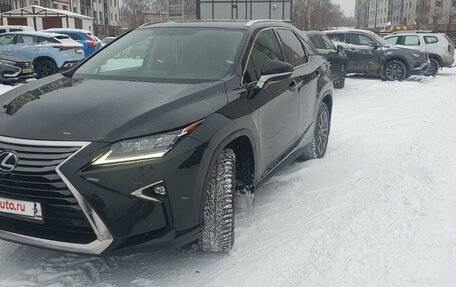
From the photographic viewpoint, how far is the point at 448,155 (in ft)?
19.3

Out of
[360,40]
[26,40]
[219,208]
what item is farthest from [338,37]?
[219,208]

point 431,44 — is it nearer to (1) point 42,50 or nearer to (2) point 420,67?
(2) point 420,67

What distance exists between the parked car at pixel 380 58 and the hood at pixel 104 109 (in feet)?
44.0

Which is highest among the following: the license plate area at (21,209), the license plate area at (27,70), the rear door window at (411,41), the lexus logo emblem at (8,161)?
the rear door window at (411,41)

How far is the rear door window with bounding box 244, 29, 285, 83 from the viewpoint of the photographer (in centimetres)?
374

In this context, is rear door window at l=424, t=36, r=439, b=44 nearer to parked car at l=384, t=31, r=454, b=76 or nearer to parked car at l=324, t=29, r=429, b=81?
parked car at l=384, t=31, r=454, b=76

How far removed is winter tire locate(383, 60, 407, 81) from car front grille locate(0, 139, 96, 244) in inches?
576

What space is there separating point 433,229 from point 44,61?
14888 mm

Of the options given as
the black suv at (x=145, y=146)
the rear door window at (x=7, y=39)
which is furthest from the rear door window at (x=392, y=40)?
the black suv at (x=145, y=146)

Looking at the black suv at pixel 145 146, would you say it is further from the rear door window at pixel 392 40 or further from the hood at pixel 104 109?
the rear door window at pixel 392 40

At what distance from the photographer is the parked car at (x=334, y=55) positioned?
41.8 ft

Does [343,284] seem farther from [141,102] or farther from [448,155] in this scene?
[448,155]

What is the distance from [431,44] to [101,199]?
1719 cm

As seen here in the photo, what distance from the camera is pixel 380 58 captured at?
51.0 feet
